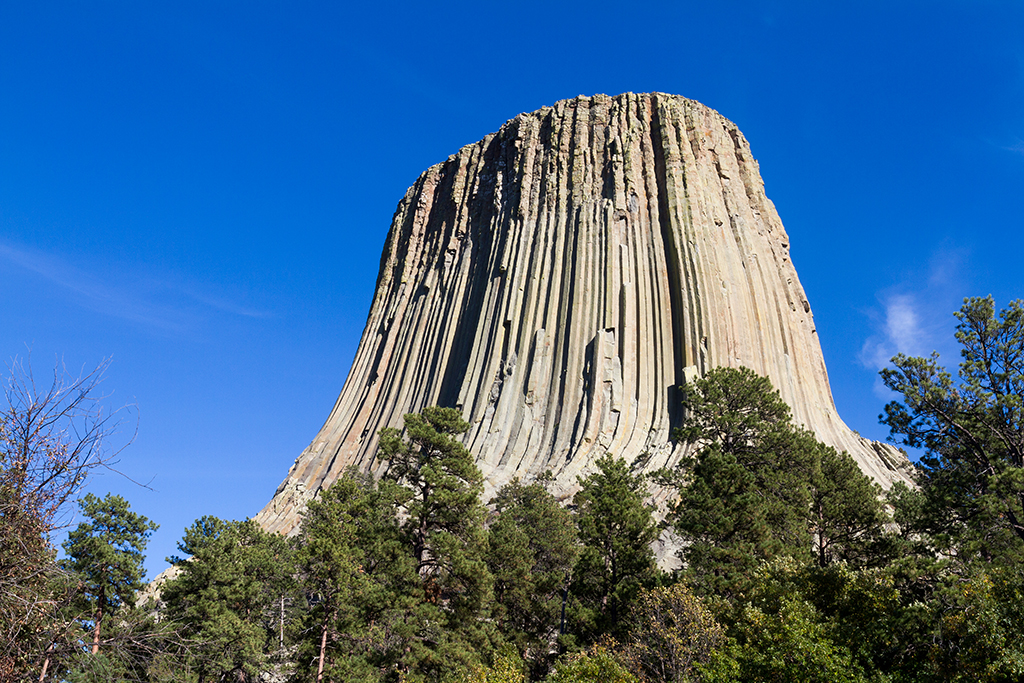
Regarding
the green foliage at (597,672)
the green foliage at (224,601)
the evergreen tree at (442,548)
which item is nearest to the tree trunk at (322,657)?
the evergreen tree at (442,548)

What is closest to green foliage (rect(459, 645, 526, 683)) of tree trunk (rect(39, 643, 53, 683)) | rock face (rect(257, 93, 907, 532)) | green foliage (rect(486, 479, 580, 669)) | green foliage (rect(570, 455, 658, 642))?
green foliage (rect(570, 455, 658, 642))

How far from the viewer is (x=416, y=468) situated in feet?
80.0

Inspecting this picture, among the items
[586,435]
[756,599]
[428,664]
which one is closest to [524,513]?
[428,664]

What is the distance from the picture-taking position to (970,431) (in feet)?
50.6

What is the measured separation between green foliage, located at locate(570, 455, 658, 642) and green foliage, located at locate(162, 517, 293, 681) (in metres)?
8.60

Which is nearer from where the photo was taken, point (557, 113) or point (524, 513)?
point (524, 513)

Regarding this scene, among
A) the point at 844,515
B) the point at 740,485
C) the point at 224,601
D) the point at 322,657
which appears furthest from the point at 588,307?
the point at 322,657

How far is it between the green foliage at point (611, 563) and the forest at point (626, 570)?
0.07m

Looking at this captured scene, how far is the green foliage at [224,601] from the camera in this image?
67.6ft

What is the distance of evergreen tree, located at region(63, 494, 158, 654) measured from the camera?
67.5 ft

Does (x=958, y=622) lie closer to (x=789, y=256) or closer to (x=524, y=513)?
(x=524, y=513)

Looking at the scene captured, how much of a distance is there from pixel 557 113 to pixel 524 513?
41.3m

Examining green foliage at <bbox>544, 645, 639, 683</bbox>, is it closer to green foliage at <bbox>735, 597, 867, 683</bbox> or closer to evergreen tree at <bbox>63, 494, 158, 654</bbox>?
green foliage at <bbox>735, 597, 867, 683</bbox>

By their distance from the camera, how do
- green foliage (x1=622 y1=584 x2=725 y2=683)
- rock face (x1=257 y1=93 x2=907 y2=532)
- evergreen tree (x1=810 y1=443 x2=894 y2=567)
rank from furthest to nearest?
rock face (x1=257 y1=93 x2=907 y2=532), evergreen tree (x1=810 y1=443 x2=894 y2=567), green foliage (x1=622 y1=584 x2=725 y2=683)
